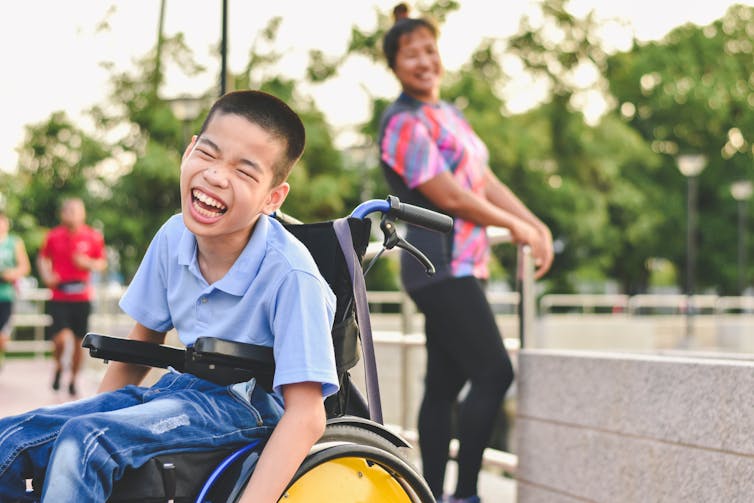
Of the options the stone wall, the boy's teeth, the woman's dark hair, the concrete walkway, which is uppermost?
the woman's dark hair

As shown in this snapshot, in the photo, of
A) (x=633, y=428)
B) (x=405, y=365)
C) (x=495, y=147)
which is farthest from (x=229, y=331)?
(x=495, y=147)

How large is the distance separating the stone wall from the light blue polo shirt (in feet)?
5.10

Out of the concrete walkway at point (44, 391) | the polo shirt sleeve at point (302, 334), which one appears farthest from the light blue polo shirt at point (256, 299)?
the concrete walkway at point (44, 391)

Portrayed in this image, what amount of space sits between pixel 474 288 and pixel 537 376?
56 cm

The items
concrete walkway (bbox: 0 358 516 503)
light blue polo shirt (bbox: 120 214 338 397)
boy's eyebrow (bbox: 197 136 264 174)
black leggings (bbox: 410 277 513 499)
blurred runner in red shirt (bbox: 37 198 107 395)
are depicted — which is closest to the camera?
light blue polo shirt (bbox: 120 214 338 397)

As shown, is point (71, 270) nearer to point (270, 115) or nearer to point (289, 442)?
point (270, 115)

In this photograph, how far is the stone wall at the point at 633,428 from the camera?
3197 millimetres

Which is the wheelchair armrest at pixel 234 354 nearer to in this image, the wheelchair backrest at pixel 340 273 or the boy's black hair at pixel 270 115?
the wheelchair backrest at pixel 340 273

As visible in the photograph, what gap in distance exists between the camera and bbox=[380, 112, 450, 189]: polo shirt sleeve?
152 inches

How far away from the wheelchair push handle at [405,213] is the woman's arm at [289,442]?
18.9 inches

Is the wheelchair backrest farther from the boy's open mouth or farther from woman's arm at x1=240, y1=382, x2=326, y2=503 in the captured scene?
the boy's open mouth

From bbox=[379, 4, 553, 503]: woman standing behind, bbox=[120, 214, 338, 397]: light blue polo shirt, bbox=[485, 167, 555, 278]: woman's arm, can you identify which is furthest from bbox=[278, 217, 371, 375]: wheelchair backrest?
bbox=[485, 167, 555, 278]: woman's arm

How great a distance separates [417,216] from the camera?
2.44 metres

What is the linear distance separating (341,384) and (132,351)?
1.58 feet
